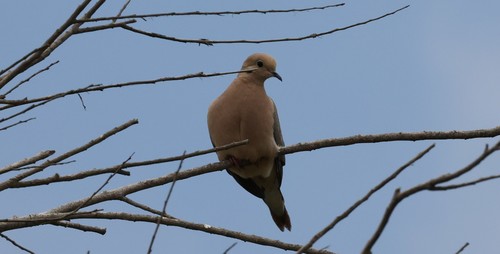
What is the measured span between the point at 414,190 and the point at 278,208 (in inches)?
202

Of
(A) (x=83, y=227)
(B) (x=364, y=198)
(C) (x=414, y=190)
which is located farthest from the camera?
(A) (x=83, y=227)

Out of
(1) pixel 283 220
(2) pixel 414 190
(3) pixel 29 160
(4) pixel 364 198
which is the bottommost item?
(2) pixel 414 190

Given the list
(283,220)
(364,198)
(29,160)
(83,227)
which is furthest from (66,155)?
(283,220)

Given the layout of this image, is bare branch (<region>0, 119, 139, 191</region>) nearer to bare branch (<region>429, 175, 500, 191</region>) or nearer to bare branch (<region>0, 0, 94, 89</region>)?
bare branch (<region>0, 0, 94, 89</region>)

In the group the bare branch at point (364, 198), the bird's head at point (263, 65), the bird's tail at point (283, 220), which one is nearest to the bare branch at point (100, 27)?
the bare branch at point (364, 198)

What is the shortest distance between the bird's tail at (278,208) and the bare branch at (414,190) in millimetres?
4874

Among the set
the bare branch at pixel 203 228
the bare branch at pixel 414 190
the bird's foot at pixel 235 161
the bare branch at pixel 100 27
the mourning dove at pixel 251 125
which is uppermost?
the mourning dove at pixel 251 125

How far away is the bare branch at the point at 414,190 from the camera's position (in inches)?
63.7

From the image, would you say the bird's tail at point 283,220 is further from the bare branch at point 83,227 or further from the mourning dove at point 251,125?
the bare branch at point 83,227

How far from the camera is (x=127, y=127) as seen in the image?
9.34ft

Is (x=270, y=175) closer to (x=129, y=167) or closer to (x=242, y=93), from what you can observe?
(x=242, y=93)

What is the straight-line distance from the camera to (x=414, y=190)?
163cm

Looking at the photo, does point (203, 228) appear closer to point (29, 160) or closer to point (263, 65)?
point (29, 160)

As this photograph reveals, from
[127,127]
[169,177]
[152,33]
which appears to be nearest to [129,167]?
[127,127]
